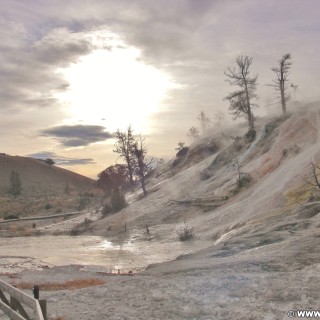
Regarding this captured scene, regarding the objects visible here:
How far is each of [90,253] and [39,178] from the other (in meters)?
108

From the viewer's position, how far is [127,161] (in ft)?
255

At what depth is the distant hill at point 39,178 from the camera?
123 meters

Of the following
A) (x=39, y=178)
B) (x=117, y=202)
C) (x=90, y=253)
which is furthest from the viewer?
(x=39, y=178)

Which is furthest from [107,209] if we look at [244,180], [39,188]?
[39,188]

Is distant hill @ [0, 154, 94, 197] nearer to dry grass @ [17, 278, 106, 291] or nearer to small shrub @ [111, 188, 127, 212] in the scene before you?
small shrub @ [111, 188, 127, 212]

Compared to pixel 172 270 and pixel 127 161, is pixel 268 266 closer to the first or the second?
pixel 172 270

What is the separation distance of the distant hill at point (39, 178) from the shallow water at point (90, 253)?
7565 centimetres

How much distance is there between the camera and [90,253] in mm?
34656

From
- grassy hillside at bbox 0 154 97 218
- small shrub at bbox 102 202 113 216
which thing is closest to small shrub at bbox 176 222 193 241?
small shrub at bbox 102 202 113 216

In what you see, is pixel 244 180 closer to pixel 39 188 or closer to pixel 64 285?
pixel 64 285

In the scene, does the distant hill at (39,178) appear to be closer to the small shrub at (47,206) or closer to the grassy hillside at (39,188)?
the grassy hillside at (39,188)

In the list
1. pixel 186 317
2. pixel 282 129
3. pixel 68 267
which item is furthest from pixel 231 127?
pixel 186 317

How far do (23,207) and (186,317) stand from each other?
7539cm

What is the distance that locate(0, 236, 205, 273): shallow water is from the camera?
2894 cm
